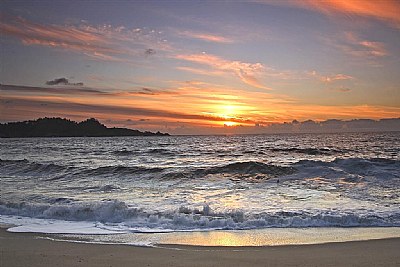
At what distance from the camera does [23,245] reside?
7.36 metres

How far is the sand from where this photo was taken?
613 cm

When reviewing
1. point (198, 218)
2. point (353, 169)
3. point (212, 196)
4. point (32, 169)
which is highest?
point (353, 169)

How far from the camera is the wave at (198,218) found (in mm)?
9477

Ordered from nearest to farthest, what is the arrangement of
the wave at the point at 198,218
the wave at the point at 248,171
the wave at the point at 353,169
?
the wave at the point at 198,218 < the wave at the point at 353,169 < the wave at the point at 248,171

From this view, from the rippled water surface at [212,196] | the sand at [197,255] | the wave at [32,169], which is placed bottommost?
the wave at [32,169]

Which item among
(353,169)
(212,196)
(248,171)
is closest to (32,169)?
(248,171)

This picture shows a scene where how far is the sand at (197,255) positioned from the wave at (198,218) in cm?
206

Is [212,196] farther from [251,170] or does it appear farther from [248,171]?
[251,170]

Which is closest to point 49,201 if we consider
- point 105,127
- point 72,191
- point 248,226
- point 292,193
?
point 72,191

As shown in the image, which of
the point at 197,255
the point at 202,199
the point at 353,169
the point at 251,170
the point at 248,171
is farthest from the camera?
the point at 251,170

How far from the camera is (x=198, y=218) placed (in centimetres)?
990

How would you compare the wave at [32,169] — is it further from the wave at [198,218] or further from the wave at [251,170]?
the wave at [198,218]

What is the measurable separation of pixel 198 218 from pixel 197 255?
10.8ft

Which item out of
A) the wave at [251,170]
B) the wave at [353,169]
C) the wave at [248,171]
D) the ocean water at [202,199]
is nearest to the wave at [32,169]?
the wave at [248,171]
